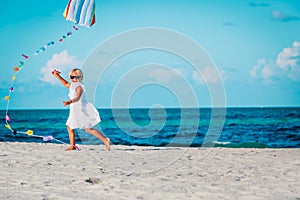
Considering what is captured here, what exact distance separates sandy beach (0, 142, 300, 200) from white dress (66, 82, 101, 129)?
0.60 meters

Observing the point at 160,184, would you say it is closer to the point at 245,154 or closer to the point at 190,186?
the point at 190,186

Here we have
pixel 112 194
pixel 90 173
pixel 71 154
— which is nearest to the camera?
pixel 112 194

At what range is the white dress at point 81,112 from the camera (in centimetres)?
840

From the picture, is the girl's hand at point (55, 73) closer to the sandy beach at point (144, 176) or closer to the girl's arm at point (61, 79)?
the girl's arm at point (61, 79)

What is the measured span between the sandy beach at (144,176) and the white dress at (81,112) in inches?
23.6

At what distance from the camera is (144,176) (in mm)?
6316

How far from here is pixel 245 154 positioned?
9.11 metres

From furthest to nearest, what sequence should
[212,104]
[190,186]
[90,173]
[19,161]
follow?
1. [212,104]
2. [19,161]
3. [90,173]
4. [190,186]

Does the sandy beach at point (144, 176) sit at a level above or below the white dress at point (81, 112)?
below

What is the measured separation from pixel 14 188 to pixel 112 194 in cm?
130

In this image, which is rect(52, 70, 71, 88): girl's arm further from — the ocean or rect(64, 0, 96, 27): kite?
the ocean

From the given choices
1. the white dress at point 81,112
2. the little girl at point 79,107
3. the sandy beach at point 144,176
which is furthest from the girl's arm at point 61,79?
the sandy beach at point 144,176

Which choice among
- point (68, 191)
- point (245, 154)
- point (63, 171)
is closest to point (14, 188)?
point (68, 191)

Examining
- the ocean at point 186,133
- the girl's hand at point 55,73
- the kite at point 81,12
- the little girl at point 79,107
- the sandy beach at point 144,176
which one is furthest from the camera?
the ocean at point 186,133
